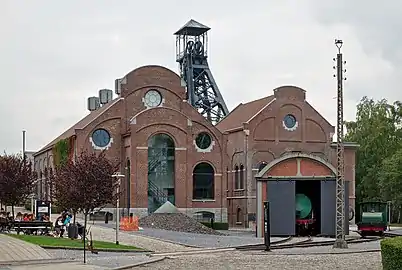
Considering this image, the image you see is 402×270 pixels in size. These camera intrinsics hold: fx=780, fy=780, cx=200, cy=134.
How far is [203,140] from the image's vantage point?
73.8 meters

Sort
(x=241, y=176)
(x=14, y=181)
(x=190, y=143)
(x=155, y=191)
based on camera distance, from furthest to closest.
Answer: (x=241, y=176) → (x=190, y=143) → (x=155, y=191) → (x=14, y=181)

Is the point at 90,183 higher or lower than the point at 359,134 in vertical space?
lower

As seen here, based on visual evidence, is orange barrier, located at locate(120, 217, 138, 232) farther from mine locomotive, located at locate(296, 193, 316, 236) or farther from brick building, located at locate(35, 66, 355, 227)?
brick building, located at locate(35, 66, 355, 227)

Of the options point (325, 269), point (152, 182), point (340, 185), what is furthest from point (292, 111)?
point (325, 269)

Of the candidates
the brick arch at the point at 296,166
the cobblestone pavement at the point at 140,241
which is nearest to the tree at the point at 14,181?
the cobblestone pavement at the point at 140,241

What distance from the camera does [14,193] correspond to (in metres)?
52.1

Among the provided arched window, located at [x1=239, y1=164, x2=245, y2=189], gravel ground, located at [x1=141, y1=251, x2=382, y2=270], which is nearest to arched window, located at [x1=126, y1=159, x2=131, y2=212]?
arched window, located at [x1=239, y1=164, x2=245, y2=189]

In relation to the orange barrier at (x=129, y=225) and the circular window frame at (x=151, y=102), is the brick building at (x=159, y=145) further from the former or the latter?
the orange barrier at (x=129, y=225)

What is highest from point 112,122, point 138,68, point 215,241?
point 138,68

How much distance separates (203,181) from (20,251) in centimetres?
4529

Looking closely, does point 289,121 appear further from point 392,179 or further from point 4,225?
point 4,225

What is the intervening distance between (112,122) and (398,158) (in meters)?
30.1

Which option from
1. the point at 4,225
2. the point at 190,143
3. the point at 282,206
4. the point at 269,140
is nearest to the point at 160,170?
the point at 190,143

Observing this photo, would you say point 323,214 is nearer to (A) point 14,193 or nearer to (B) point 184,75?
(A) point 14,193
